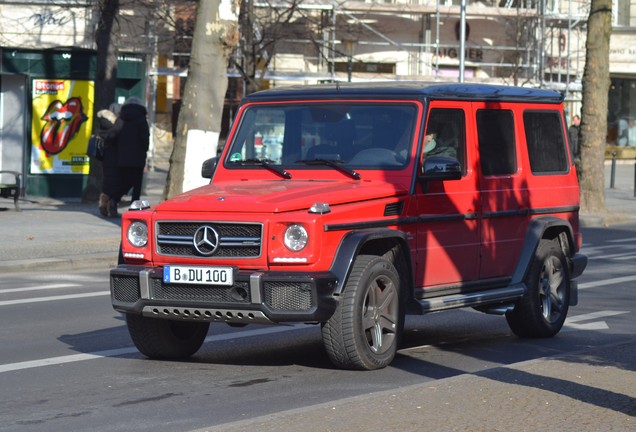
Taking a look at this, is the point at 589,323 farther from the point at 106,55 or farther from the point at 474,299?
the point at 106,55

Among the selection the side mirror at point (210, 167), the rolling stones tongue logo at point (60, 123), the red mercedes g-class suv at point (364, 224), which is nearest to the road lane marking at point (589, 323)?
the red mercedes g-class suv at point (364, 224)

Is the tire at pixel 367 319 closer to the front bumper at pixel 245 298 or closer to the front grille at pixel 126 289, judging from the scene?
the front bumper at pixel 245 298

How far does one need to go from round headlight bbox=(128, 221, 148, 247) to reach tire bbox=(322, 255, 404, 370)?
4.52ft

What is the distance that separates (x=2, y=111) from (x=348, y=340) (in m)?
18.9

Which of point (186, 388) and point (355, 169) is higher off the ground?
point (355, 169)

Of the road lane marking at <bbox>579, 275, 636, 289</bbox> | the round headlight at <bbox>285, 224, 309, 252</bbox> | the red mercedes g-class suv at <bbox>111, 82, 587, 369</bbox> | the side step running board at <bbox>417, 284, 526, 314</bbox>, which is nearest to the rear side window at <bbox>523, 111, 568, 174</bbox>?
the red mercedes g-class suv at <bbox>111, 82, 587, 369</bbox>

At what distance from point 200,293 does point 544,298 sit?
11.4ft

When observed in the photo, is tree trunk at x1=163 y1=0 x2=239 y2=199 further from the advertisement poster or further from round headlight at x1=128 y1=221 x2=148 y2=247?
round headlight at x1=128 y1=221 x2=148 y2=247

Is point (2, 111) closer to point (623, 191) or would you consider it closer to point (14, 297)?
point (14, 297)

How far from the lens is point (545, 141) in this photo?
1105cm

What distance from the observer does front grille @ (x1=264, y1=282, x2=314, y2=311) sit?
8195 millimetres

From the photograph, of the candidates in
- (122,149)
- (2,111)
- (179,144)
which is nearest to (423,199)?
(179,144)

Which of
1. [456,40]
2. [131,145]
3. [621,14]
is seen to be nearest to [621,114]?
[621,14]

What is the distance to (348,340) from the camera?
8.45 metres
